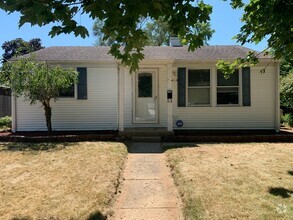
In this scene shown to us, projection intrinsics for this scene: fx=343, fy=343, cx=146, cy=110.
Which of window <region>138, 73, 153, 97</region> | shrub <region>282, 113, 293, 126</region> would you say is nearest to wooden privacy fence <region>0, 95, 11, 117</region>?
window <region>138, 73, 153, 97</region>

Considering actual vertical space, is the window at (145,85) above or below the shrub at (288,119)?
above

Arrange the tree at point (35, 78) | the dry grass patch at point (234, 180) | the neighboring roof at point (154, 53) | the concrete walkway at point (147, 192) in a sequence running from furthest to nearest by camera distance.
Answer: the neighboring roof at point (154, 53) < the tree at point (35, 78) < the concrete walkway at point (147, 192) < the dry grass patch at point (234, 180)

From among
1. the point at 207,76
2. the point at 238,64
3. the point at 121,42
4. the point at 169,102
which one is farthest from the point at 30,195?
the point at 207,76

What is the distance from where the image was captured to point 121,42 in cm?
493

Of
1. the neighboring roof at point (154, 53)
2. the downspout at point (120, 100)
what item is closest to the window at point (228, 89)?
the neighboring roof at point (154, 53)

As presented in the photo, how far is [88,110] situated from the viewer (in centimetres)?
1398

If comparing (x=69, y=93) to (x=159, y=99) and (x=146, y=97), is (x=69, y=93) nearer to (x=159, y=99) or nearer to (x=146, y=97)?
(x=146, y=97)

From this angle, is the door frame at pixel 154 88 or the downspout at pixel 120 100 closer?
the downspout at pixel 120 100

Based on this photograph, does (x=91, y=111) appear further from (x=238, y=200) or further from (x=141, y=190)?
(x=238, y=200)

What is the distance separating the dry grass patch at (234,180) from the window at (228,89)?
394cm

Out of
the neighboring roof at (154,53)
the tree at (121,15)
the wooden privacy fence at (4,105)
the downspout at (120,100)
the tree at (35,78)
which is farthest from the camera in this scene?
the wooden privacy fence at (4,105)

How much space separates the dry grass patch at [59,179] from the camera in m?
5.15

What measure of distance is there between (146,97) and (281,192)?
854 centimetres

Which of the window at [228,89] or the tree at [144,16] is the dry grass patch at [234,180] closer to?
the tree at [144,16]
